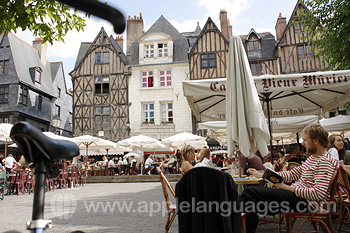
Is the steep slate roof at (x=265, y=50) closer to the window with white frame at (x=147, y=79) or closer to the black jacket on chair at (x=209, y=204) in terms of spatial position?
the window with white frame at (x=147, y=79)

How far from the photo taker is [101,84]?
2428 centimetres

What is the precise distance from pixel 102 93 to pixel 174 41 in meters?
8.05

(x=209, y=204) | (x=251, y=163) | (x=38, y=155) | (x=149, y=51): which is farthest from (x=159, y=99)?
(x=38, y=155)

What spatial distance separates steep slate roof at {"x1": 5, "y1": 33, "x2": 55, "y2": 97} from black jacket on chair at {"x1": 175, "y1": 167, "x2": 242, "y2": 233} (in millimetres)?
24876

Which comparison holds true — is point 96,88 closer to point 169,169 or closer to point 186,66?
point 186,66

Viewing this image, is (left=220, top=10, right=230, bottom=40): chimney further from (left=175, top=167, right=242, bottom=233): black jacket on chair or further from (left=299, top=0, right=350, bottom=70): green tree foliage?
(left=175, top=167, right=242, bottom=233): black jacket on chair

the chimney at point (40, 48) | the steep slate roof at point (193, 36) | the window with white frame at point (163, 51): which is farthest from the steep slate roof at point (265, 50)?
the chimney at point (40, 48)

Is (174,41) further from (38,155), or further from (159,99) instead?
(38,155)

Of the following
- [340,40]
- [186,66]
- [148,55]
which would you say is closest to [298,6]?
[186,66]

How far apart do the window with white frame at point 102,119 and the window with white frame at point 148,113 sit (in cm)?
295

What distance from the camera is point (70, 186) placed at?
12.8m

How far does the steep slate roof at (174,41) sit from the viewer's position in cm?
Answer: 2473

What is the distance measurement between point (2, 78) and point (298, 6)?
25308 millimetres

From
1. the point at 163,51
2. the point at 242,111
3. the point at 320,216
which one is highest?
the point at 163,51
